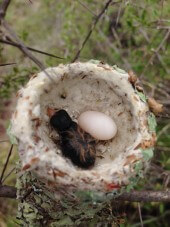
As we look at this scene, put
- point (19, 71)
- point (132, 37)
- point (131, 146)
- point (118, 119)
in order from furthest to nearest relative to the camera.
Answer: point (132, 37) < point (19, 71) < point (118, 119) < point (131, 146)

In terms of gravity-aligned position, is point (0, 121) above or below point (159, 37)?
below

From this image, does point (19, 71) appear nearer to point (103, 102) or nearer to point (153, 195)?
point (103, 102)

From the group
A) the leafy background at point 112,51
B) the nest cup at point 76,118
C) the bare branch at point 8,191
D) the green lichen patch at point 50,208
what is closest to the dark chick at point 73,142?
the nest cup at point 76,118

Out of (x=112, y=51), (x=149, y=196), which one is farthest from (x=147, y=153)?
(x=112, y=51)

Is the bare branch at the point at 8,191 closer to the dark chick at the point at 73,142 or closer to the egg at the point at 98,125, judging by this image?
the dark chick at the point at 73,142

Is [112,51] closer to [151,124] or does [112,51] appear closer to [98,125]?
[98,125]

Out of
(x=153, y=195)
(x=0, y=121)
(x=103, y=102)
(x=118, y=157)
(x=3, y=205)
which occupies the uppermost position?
(x=103, y=102)

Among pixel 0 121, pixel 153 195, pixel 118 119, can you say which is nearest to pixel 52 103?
pixel 118 119
